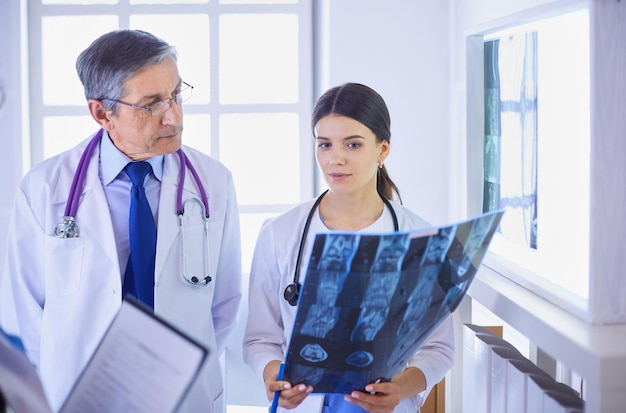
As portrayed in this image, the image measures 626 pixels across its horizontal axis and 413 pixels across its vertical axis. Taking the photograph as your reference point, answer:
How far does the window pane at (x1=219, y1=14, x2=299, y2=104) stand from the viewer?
2.81 meters

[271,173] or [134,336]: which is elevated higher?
[271,173]

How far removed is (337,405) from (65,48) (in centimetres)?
190

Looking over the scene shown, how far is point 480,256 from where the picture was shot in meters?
1.27

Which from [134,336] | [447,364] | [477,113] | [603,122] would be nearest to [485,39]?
[477,113]

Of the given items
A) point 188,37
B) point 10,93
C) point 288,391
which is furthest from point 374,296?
point 10,93

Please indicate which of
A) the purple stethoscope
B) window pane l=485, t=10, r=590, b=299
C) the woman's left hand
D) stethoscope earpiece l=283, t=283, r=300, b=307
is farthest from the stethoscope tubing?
window pane l=485, t=10, r=590, b=299

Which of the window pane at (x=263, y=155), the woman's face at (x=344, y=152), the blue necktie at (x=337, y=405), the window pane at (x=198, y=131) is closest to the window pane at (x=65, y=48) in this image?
the window pane at (x=198, y=131)

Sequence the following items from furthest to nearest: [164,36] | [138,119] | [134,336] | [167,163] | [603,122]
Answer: [164,36] < [167,163] < [138,119] < [603,122] < [134,336]

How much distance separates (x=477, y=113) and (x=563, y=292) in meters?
0.67

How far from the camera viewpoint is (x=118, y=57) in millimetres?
1650

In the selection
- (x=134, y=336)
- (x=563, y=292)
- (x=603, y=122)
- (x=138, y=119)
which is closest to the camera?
(x=134, y=336)

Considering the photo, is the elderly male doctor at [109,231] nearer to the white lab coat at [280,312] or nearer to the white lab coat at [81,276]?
the white lab coat at [81,276]

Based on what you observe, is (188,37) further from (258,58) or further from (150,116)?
(150,116)

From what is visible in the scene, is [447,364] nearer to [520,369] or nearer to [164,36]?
[520,369]
